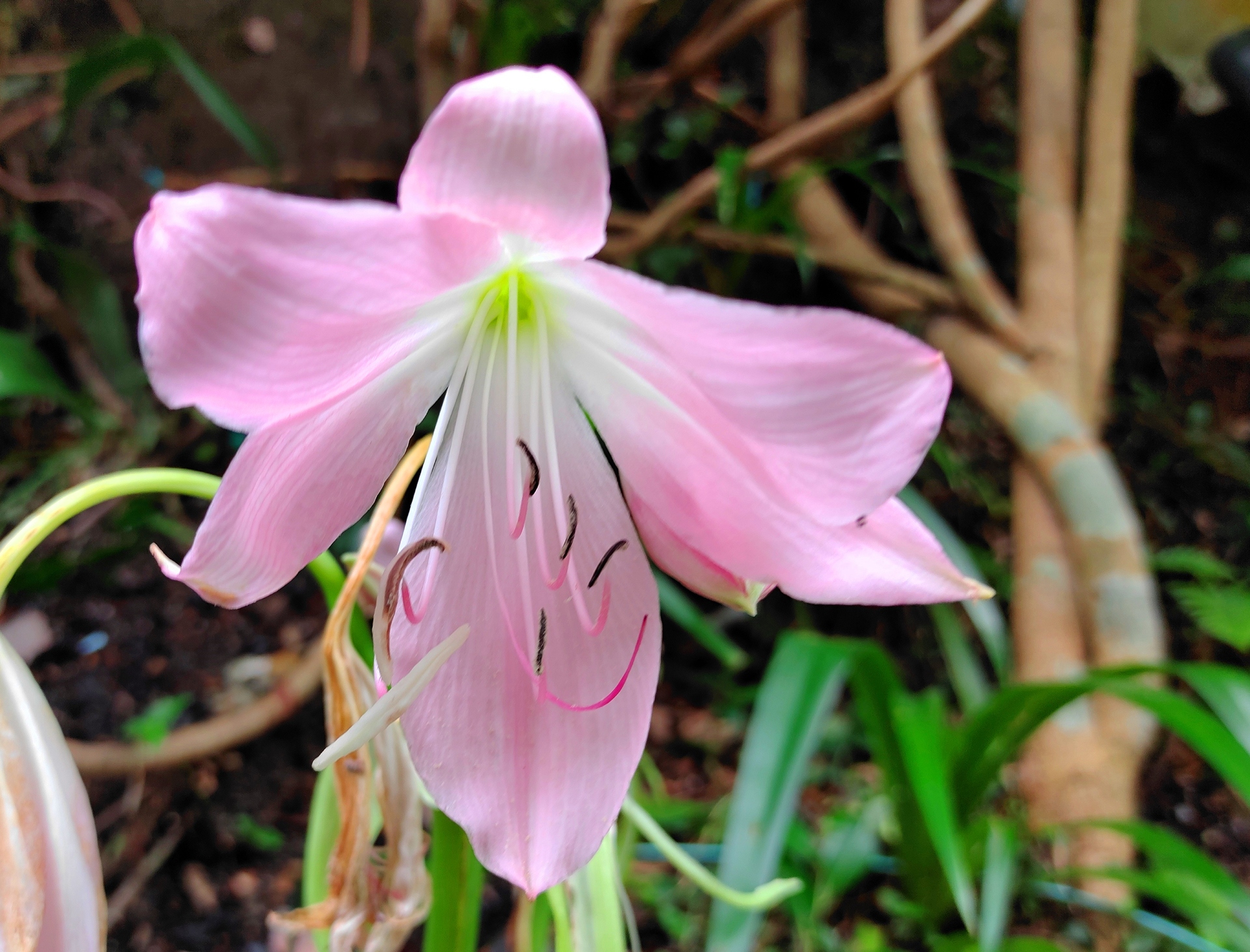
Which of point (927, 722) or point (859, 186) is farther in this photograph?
point (859, 186)

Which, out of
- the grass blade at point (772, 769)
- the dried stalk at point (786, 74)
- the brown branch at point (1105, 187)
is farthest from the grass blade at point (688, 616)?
the dried stalk at point (786, 74)

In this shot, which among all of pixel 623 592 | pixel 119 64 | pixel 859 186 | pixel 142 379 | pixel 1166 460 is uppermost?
pixel 119 64

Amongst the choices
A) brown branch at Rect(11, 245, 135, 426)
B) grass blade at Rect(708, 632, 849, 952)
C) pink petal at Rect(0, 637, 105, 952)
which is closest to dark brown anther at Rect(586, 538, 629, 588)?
pink petal at Rect(0, 637, 105, 952)

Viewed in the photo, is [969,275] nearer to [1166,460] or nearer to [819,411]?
[1166,460]

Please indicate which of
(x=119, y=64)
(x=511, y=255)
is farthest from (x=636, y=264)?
(x=511, y=255)

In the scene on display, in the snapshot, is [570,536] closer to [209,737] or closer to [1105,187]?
[209,737]

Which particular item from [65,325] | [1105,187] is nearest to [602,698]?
[65,325]

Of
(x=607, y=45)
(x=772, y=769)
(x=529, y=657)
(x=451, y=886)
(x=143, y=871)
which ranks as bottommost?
(x=143, y=871)
